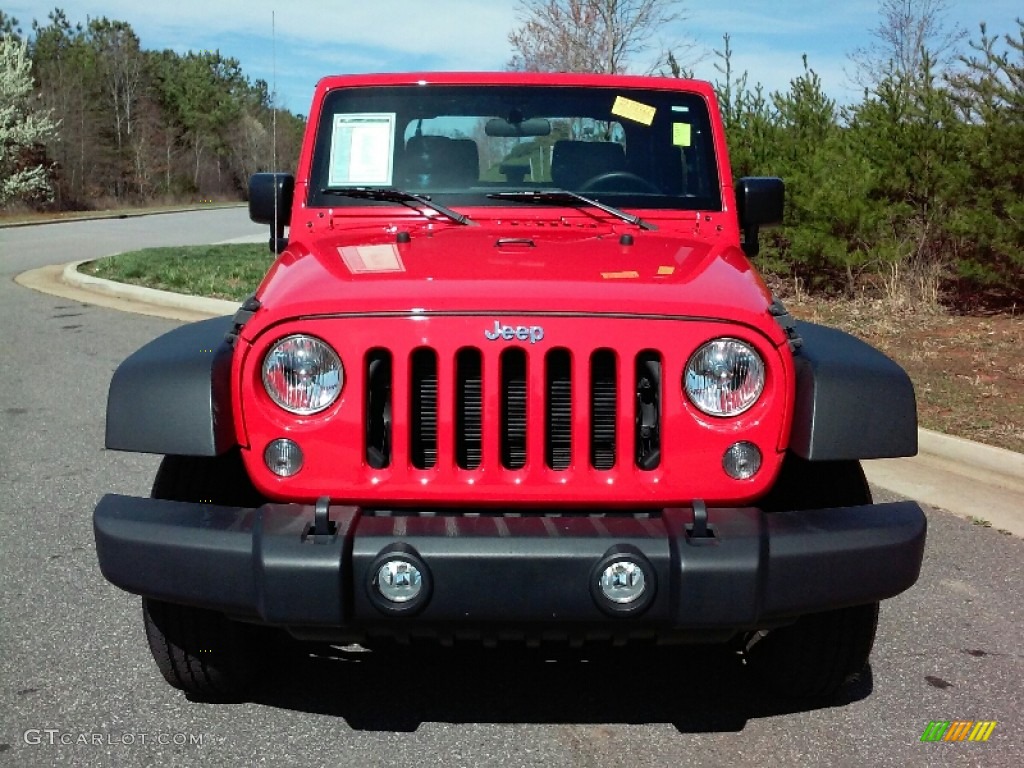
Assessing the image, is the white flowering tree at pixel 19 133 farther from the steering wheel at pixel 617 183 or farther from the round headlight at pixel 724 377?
the round headlight at pixel 724 377

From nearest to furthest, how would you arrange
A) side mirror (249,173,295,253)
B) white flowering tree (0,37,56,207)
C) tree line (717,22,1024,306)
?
side mirror (249,173,295,253)
tree line (717,22,1024,306)
white flowering tree (0,37,56,207)

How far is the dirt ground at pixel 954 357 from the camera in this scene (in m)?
6.58

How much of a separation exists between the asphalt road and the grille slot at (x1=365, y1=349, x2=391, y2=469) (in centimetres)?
81

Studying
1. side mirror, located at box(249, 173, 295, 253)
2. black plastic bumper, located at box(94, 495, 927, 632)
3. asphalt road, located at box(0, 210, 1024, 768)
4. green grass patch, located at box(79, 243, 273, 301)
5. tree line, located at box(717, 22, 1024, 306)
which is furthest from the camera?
green grass patch, located at box(79, 243, 273, 301)

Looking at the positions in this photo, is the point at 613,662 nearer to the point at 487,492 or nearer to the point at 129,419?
the point at 487,492

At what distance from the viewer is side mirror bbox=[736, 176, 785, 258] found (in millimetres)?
4184

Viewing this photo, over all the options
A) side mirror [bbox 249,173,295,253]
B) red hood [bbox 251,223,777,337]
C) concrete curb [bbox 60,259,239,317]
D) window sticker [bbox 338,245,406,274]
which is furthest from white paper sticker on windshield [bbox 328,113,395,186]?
concrete curb [bbox 60,259,239,317]

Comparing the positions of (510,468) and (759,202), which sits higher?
(759,202)

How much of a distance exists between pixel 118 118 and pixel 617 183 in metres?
63.8

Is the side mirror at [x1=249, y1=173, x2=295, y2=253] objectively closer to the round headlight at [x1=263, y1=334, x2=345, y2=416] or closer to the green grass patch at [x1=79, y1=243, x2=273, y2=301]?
the round headlight at [x1=263, y1=334, x2=345, y2=416]

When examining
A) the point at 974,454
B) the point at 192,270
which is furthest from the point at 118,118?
the point at 974,454

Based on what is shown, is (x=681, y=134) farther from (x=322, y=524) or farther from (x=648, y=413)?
(x=322, y=524)

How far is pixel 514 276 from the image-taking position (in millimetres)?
2936

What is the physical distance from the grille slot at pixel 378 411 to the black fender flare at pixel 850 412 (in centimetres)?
100
